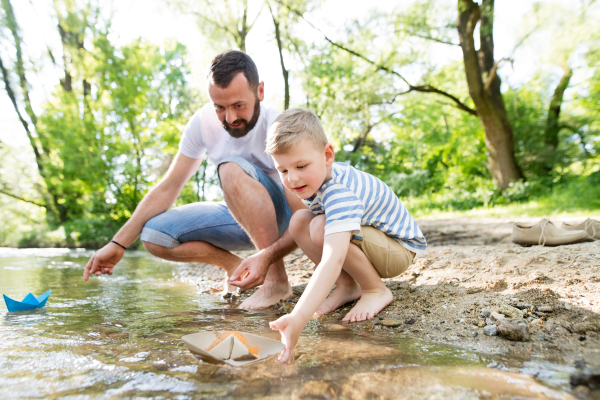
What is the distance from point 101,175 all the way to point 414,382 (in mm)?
11821

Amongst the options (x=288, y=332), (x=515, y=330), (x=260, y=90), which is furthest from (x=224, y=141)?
(x=515, y=330)

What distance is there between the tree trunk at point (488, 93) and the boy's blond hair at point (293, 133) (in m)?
9.01

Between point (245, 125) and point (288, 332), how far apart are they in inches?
62.7

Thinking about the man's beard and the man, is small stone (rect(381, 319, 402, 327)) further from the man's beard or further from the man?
the man's beard

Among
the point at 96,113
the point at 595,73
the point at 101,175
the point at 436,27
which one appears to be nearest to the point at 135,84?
the point at 96,113

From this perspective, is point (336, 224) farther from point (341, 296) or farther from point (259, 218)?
point (259, 218)

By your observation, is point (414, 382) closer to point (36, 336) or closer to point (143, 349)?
point (143, 349)

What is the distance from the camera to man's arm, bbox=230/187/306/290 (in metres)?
2.01

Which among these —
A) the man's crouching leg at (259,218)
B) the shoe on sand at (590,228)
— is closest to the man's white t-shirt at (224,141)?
the man's crouching leg at (259,218)

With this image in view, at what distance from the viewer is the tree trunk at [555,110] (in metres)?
11.3

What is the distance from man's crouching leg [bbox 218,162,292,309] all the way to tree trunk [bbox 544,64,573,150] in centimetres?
1107

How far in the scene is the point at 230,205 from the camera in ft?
8.19

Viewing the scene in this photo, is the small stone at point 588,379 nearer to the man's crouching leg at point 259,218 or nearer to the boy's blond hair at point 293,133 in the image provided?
the boy's blond hair at point 293,133

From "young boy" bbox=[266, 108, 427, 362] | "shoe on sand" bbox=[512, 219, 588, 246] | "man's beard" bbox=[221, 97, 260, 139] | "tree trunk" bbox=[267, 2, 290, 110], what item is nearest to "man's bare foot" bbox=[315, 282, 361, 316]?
"young boy" bbox=[266, 108, 427, 362]
